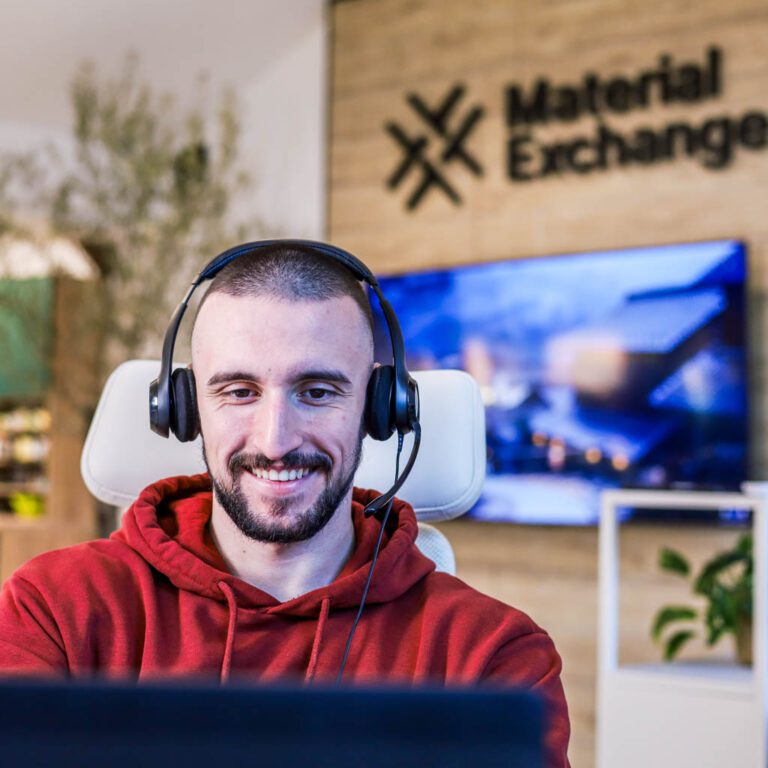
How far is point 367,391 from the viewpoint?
1.32 metres

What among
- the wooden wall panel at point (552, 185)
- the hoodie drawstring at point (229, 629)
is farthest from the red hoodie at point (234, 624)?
the wooden wall panel at point (552, 185)

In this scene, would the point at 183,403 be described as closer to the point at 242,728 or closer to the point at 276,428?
the point at 276,428

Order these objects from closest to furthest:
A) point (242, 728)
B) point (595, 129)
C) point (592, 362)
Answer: point (242, 728) → point (592, 362) → point (595, 129)

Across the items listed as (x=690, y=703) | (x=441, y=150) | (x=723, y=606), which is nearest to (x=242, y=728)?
Answer: (x=690, y=703)

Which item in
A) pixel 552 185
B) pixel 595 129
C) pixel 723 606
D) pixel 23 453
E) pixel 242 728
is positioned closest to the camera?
pixel 242 728

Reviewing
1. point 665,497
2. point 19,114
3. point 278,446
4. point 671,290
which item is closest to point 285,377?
point 278,446

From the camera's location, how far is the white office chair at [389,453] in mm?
1517

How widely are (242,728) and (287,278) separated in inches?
36.0

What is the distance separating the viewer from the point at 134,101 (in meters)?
5.14

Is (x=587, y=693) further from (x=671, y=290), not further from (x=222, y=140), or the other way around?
(x=222, y=140)

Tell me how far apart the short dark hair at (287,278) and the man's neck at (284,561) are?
231mm

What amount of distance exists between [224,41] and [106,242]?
987 mm

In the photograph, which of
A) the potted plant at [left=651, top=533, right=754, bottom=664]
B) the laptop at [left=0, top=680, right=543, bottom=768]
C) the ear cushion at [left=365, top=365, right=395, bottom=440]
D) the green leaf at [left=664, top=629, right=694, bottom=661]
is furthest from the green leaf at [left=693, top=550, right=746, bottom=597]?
the laptop at [left=0, top=680, right=543, bottom=768]

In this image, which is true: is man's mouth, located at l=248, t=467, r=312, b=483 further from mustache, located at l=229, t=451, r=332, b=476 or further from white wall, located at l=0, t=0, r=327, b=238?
white wall, located at l=0, t=0, r=327, b=238
